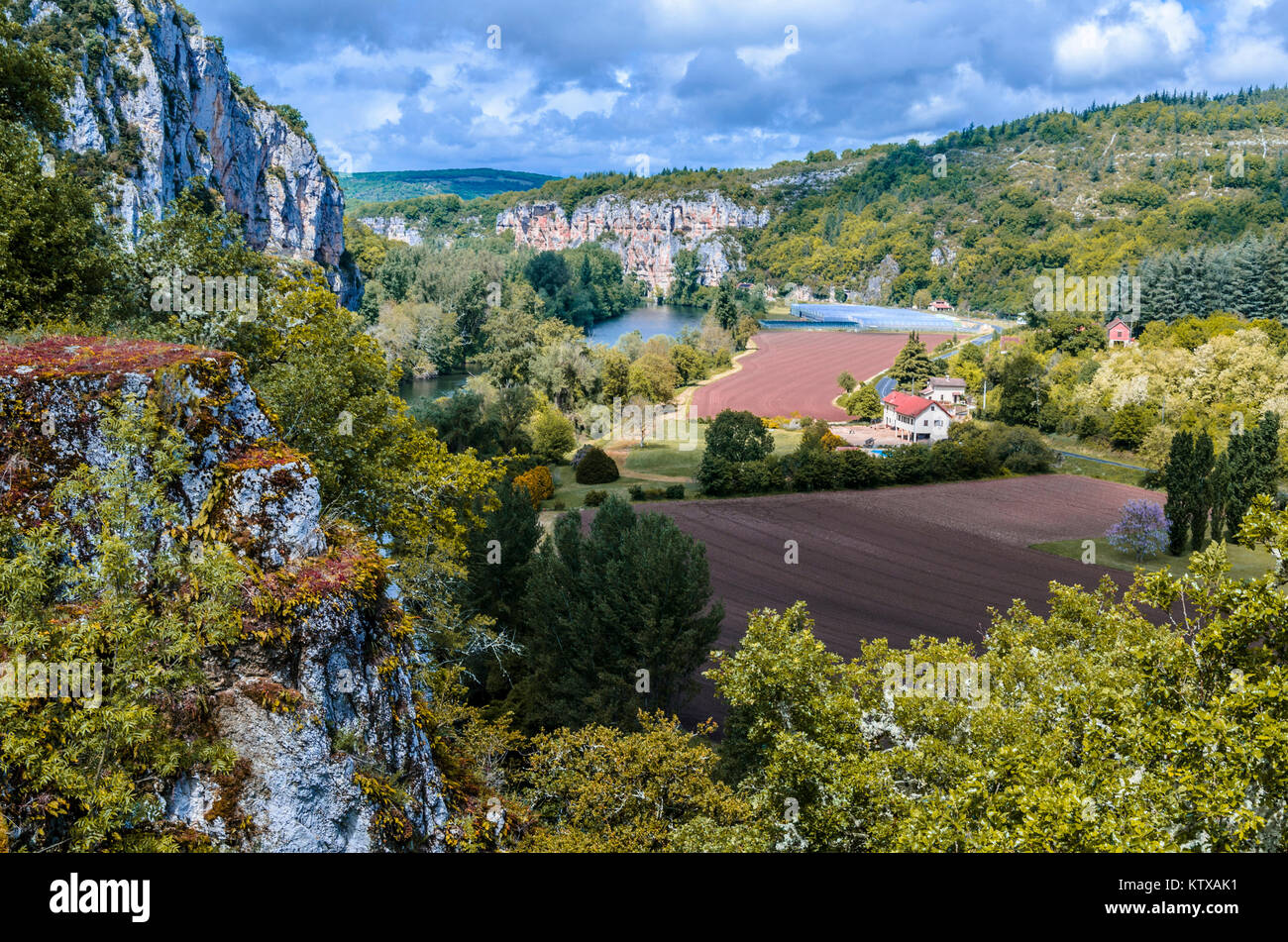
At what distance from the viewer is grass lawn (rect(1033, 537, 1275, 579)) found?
3762 cm

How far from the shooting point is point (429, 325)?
90.5 meters

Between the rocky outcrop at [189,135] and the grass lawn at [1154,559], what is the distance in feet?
163

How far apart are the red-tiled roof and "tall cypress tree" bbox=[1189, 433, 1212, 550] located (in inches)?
916

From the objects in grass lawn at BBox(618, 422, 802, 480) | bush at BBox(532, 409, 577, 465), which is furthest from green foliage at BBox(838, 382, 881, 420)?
bush at BBox(532, 409, 577, 465)

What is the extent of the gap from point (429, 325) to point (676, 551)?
73.3 meters

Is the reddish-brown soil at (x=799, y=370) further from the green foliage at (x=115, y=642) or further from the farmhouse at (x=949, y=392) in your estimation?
the green foliage at (x=115, y=642)

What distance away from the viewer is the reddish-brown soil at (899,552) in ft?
110

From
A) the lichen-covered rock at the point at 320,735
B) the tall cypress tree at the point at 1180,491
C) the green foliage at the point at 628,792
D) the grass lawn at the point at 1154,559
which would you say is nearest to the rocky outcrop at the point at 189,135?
the green foliage at the point at 628,792

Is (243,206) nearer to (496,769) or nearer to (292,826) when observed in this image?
(496,769)

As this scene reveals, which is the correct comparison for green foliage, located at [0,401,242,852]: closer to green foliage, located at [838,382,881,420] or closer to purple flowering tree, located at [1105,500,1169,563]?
purple flowering tree, located at [1105,500,1169,563]

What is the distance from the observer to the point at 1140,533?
40.8 meters

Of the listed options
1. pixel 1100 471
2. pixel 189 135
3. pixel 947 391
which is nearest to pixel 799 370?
pixel 947 391

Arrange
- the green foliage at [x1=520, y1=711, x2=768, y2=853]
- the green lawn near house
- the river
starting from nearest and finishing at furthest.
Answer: the green foliage at [x1=520, y1=711, x2=768, y2=853], the green lawn near house, the river
